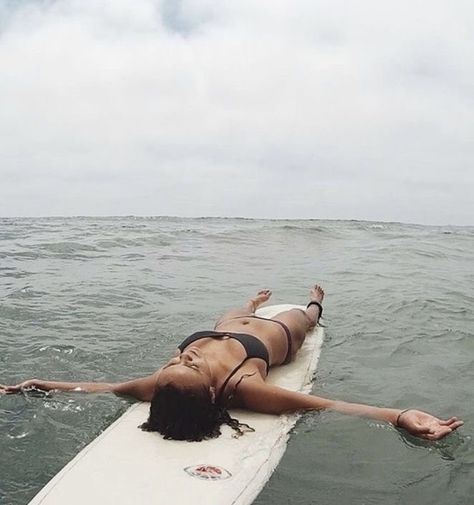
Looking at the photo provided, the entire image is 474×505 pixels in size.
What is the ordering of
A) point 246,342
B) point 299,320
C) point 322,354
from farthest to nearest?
point 299,320, point 322,354, point 246,342

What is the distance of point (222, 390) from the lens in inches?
168

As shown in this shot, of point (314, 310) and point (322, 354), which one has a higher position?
point (314, 310)

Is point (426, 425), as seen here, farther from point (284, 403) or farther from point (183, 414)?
point (183, 414)

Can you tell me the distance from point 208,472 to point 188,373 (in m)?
0.66

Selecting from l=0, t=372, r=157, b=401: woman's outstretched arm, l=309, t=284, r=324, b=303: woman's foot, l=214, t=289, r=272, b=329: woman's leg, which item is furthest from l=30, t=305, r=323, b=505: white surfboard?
l=309, t=284, r=324, b=303: woman's foot

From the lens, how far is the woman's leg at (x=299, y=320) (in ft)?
20.1

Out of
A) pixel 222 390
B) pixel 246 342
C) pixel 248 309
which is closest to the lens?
pixel 222 390

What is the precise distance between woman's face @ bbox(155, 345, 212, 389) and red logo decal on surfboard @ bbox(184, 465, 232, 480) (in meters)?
0.52

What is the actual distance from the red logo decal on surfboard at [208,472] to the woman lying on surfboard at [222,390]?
0.38 metres

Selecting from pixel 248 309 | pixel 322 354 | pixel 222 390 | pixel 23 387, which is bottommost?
pixel 23 387

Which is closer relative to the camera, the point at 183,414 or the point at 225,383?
the point at 183,414

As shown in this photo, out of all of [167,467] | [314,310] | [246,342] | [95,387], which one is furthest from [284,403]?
[314,310]

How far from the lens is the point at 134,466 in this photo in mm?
3479

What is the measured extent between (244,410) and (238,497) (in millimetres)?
1193
